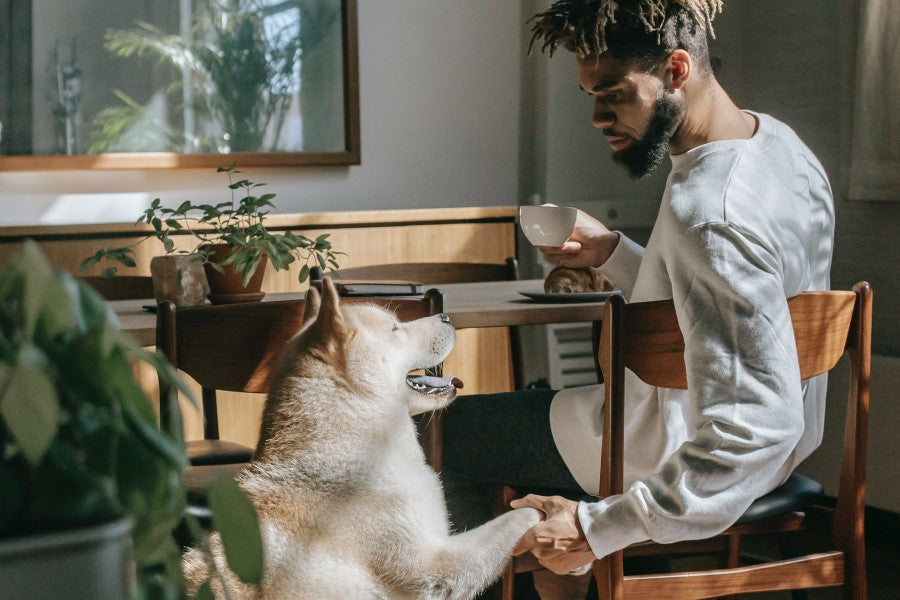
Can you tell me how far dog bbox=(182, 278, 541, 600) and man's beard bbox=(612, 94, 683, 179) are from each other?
2.06ft

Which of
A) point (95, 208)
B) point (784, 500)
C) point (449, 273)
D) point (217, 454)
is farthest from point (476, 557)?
point (95, 208)

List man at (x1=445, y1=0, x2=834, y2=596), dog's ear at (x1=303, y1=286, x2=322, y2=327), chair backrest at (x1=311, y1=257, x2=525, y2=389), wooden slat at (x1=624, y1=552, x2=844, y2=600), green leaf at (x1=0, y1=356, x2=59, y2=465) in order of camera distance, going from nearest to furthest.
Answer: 1. green leaf at (x1=0, y1=356, x2=59, y2=465)
2. man at (x1=445, y1=0, x2=834, y2=596)
3. wooden slat at (x1=624, y1=552, x2=844, y2=600)
4. dog's ear at (x1=303, y1=286, x2=322, y2=327)
5. chair backrest at (x1=311, y1=257, x2=525, y2=389)

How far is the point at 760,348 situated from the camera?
1340mm

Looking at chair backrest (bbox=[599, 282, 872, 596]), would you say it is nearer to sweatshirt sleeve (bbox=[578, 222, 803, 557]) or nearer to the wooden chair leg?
sweatshirt sleeve (bbox=[578, 222, 803, 557])

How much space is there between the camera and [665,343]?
1.41 m

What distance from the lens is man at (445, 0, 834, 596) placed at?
4.42ft

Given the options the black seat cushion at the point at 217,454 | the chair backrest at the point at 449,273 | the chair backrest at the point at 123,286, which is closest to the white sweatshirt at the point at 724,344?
the black seat cushion at the point at 217,454

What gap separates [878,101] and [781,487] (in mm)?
1959

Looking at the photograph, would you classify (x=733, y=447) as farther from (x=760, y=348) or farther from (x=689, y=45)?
(x=689, y=45)

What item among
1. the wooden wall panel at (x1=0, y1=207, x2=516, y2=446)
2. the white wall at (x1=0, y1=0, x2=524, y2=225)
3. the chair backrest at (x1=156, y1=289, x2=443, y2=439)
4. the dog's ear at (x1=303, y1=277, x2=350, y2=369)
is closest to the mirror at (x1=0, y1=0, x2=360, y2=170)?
the white wall at (x1=0, y1=0, x2=524, y2=225)

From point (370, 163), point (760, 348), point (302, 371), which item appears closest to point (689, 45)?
point (760, 348)

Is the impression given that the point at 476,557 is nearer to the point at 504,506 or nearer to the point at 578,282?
the point at 504,506

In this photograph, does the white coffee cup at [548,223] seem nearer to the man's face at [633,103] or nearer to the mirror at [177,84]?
the man's face at [633,103]

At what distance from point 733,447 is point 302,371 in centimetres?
62
